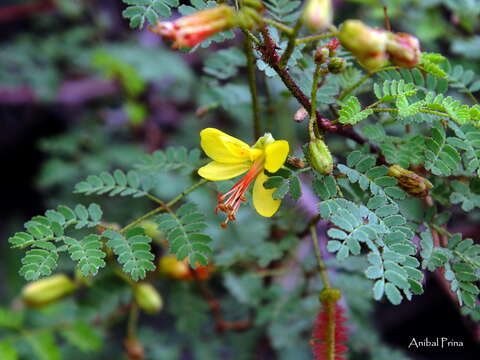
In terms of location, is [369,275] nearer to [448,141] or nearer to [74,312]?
[448,141]

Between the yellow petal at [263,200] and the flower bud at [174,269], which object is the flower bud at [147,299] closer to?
the flower bud at [174,269]

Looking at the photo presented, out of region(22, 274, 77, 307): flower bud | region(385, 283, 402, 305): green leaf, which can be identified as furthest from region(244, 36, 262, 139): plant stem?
region(22, 274, 77, 307): flower bud

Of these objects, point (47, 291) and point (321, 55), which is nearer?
point (321, 55)

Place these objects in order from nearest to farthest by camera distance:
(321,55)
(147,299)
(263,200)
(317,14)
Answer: (317,14)
(321,55)
(263,200)
(147,299)

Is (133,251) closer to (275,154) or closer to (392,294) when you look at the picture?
(275,154)

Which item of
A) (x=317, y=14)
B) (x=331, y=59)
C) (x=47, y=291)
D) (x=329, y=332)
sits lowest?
(x=47, y=291)

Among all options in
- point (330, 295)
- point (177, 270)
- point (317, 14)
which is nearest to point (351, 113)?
point (317, 14)
